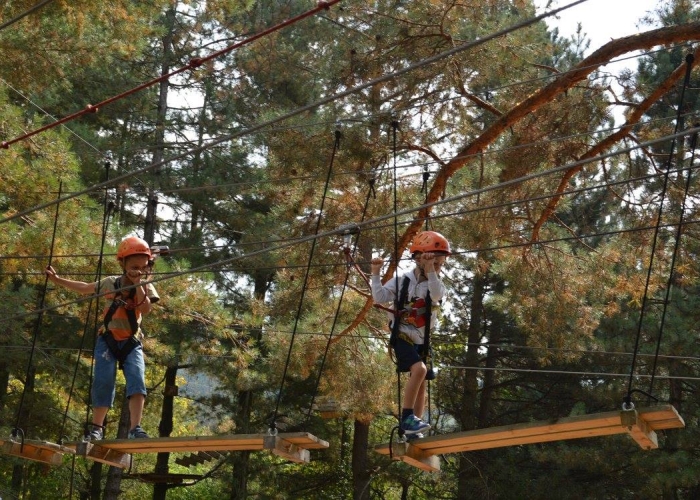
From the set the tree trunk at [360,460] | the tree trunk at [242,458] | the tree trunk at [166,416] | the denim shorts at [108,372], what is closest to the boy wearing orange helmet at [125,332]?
the denim shorts at [108,372]

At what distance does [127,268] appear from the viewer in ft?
21.9

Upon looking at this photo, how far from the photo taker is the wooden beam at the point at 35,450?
7.05 metres

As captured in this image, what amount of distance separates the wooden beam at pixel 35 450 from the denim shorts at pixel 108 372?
0.40 metres

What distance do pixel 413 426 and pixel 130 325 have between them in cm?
189

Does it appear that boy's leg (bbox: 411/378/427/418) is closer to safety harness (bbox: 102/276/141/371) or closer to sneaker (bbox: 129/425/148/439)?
sneaker (bbox: 129/425/148/439)

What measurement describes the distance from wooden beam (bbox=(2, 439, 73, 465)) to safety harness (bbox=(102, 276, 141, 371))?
70 centimetres

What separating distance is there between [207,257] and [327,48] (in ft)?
12.8

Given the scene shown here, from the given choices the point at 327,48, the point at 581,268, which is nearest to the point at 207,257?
the point at 327,48

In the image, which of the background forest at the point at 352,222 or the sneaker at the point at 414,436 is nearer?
A: the sneaker at the point at 414,436

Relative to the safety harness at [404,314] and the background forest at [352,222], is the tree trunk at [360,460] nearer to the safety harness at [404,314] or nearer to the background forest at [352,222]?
the background forest at [352,222]

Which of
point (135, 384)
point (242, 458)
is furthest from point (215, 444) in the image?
point (242, 458)

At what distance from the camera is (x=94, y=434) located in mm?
6738

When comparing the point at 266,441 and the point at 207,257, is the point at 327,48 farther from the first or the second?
the point at 266,441

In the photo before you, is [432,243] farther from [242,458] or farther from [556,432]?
[242,458]
